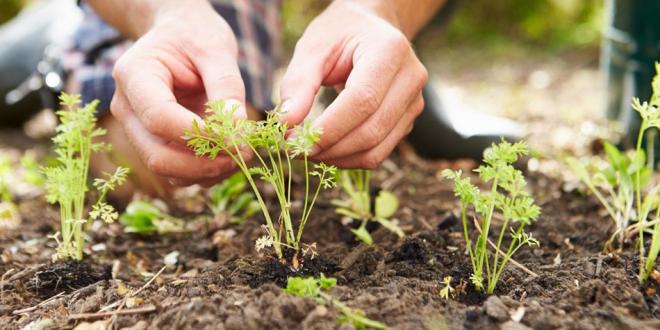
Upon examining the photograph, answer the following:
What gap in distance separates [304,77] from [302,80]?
0.4 inches

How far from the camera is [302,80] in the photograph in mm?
1664

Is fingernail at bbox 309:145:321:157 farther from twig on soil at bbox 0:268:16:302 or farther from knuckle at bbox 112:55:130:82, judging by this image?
twig on soil at bbox 0:268:16:302

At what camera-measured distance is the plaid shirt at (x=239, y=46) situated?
9.42ft

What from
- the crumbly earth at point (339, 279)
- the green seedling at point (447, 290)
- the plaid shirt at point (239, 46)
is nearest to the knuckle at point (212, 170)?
the crumbly earth at point (339, 279)

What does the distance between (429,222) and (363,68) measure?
647 mm

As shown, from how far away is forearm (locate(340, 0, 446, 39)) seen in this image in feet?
6.68

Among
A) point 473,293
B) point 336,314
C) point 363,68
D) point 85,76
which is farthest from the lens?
point 85,76

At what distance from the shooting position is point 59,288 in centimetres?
168

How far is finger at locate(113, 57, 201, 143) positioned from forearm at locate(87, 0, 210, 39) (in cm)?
39

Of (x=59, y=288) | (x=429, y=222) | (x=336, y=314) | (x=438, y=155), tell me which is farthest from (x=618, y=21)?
(x=59, y=288)

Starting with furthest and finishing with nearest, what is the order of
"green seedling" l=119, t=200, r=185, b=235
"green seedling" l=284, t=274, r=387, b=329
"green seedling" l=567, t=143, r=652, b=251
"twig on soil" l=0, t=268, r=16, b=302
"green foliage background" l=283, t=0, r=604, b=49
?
"green foliage background" l=283, t=0, r=604, b=49 → "green seedling" l=119, t=200, r=185, b=235 → "green seedling" l=567, t=143, r=652, b=251 → "twig on soil" l=0, t=268, r=16, b=302 → "green seedling" l=284, t=274, r=387, b=329

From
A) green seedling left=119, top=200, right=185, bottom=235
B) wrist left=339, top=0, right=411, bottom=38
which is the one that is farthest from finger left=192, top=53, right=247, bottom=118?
green seedling left=119, top=200, right=185, bottom=235

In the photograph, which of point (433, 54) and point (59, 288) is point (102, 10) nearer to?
point (59, 288)

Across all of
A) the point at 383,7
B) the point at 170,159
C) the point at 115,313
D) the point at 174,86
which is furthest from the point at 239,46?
the point at 115,313
